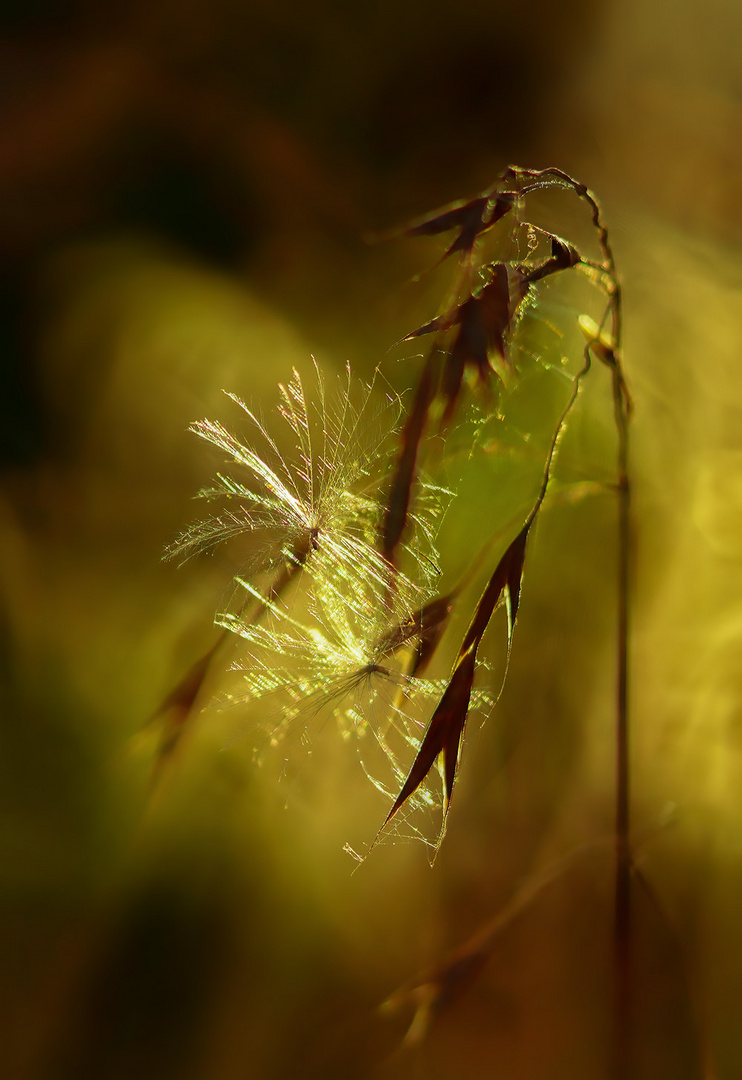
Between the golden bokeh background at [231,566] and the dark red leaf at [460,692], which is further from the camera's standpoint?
the golden bokeh background at [231,566]

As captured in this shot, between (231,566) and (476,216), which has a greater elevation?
(476,216)

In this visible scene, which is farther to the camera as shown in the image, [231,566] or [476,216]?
[231,566]

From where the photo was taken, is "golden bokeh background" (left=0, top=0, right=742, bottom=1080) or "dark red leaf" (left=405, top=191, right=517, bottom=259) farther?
"golden bokeh background" (left=0, top=0, right=742, bottom=1080)

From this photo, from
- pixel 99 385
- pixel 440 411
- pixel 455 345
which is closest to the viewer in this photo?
pixel 455 345

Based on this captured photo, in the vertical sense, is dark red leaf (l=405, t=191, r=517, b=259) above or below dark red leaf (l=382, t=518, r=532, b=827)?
above

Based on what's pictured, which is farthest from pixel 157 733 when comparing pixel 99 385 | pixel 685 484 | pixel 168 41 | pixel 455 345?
pixel 168 41

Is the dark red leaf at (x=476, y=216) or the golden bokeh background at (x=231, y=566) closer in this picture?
the dark red leaf at (x=476, y=216)

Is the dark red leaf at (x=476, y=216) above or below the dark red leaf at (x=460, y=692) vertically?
above

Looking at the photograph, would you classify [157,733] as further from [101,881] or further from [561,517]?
[561,517]
